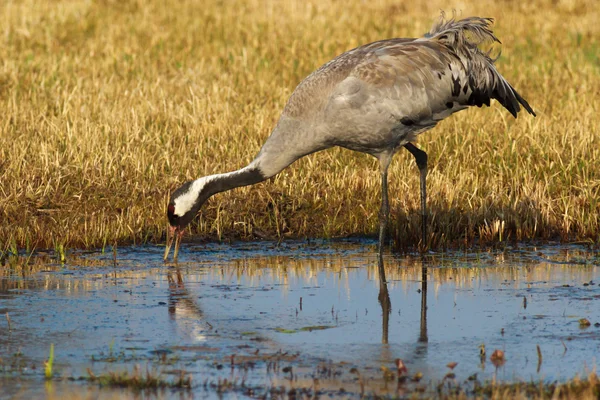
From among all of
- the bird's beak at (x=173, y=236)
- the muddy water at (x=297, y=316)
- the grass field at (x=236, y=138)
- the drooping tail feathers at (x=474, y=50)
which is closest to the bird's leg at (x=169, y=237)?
the bird's beak at (x=173, y=236)

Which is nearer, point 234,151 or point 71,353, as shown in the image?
point 71,353

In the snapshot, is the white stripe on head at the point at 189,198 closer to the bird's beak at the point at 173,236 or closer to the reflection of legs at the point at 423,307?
the bird's beak at the point at 173,236

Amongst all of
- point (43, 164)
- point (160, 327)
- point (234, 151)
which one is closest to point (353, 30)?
point (234, 151)

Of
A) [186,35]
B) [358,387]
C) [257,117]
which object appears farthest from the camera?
[186,35]

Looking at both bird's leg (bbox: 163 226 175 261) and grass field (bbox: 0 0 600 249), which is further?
grass field (bbox: 0 0 600 249)

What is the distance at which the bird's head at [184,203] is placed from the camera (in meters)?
7.66

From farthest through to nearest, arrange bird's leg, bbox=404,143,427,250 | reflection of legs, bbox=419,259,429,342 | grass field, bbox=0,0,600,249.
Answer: grass field, bbox=0,0,600,249 < bird's leg, bbox=404,143,427,250 < reflection of legs, bbox=419,259,429,342

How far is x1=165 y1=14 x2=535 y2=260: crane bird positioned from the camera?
25.1 feet

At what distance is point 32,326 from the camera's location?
585 centimetres

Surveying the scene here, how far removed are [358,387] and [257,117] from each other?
638cm

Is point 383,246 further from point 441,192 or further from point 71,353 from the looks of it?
point 71,353

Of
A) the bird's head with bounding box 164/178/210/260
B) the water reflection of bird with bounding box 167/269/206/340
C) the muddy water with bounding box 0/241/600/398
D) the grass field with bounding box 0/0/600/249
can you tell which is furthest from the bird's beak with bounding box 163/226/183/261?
the grass field with bounding box 0/0/600/249

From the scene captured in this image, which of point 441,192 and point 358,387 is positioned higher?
point 441,192

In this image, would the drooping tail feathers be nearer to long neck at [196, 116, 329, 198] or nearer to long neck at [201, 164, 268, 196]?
long neck at [196, 116, 329, 198]
